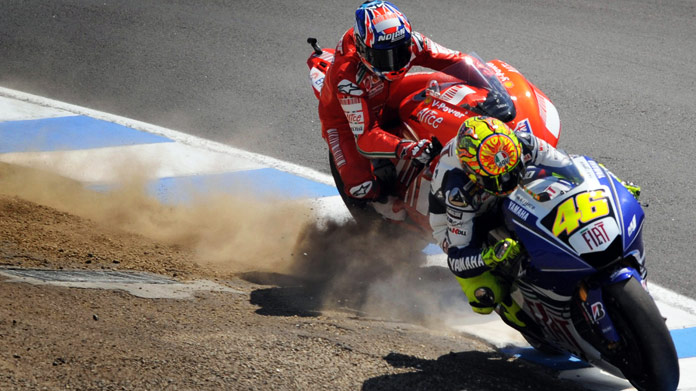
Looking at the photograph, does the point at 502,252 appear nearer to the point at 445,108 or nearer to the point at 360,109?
the point at 445,108

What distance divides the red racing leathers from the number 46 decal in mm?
1800

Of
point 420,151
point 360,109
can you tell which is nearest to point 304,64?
point 360,109

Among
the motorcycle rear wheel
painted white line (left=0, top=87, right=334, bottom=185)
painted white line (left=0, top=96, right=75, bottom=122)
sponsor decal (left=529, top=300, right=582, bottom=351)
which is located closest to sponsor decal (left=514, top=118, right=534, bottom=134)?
sponsor decal (left=529, top=300, right=582, bottom=351)

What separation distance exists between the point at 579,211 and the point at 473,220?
736 millimetres

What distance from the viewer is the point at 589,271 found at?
412 cm

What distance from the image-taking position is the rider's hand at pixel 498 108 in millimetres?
5438

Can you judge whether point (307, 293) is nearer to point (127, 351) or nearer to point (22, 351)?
point (127, 351)

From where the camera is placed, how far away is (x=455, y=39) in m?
10.6

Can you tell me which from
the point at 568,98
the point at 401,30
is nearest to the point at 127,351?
the point at 401,30

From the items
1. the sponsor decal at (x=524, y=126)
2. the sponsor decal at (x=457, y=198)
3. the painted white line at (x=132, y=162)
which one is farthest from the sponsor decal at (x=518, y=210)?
the painted white line at (x=132, y=162)

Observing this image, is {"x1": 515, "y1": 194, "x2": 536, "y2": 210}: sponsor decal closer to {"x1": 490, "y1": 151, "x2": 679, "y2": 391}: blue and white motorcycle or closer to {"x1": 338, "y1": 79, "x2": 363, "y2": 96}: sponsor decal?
{"x1": 490, "y1": 151, "x2": 679, "y2": 391}: blue and white motorcycle

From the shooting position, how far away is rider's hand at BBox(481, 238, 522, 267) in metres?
4.36

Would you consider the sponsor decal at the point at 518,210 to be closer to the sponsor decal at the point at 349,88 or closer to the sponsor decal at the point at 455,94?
the sponsor decal at the point at 455,94

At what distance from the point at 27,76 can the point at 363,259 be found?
5741mm
